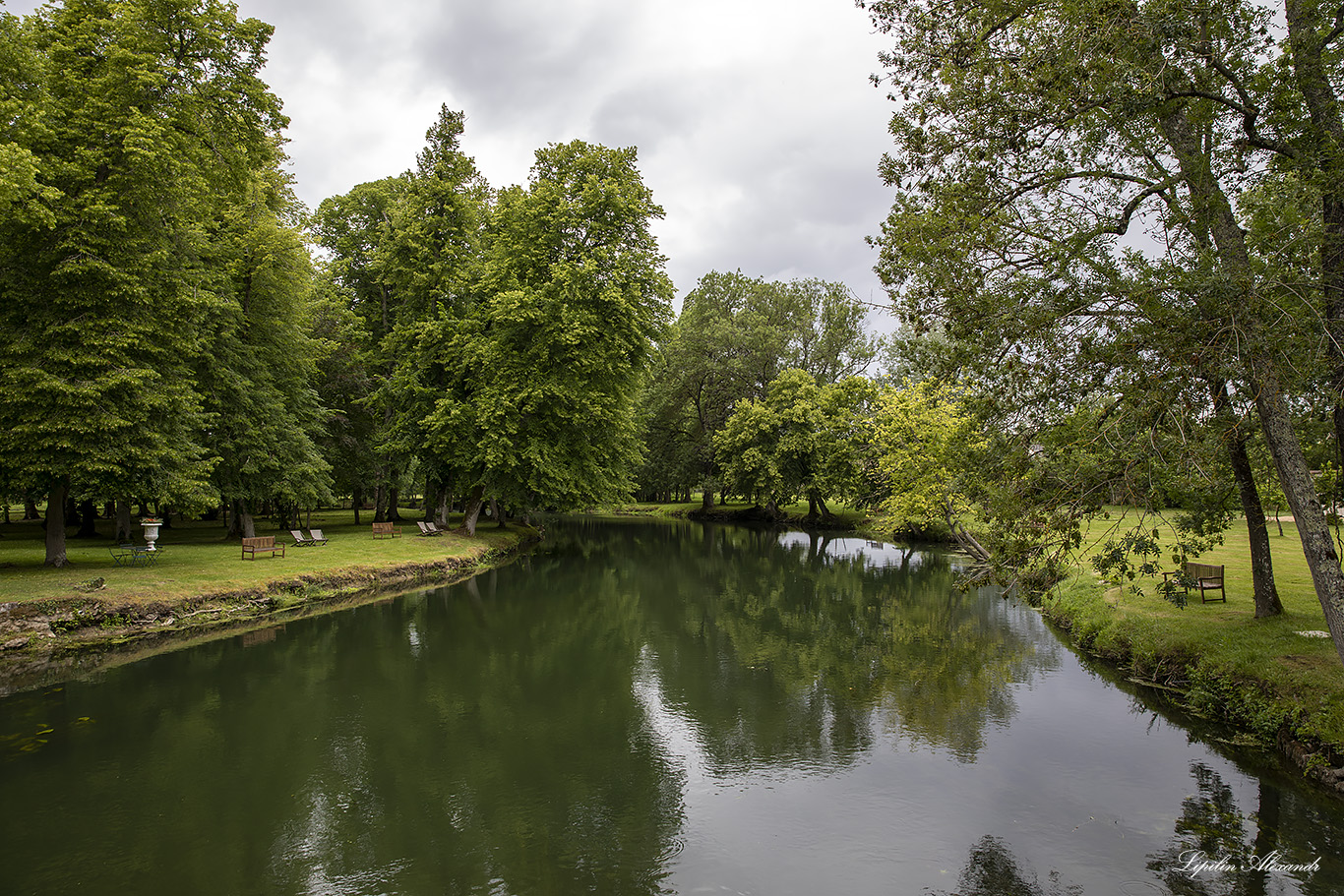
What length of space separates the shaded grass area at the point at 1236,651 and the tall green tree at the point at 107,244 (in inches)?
750

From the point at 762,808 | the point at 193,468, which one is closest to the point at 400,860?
the point at 762,808

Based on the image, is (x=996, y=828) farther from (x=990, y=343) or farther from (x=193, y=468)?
(x=193, y=468)

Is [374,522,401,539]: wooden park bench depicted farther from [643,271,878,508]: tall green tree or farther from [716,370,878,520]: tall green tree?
[643,271,878,508]: tall green tree

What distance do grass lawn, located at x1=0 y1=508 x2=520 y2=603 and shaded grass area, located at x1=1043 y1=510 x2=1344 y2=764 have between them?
18.7m

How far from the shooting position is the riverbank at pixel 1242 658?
8773mm

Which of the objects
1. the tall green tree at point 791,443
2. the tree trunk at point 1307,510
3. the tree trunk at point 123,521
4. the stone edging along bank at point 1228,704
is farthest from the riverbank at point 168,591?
the tall green tree at point 791,443

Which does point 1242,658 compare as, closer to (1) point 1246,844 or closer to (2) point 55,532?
(1) point 1246,844

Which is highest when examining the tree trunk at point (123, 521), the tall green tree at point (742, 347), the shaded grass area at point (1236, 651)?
the tall green tree at point (742, 347)

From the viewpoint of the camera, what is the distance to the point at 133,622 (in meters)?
14.3

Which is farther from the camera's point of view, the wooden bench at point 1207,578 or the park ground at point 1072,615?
the wooden bench at point 1207,578

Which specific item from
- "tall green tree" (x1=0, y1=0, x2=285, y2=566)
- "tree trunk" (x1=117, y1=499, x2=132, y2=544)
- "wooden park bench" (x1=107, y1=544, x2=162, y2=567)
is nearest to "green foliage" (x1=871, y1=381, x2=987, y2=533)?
"tall green tree" (x1=0, y1=0, x2=285, y2=566)

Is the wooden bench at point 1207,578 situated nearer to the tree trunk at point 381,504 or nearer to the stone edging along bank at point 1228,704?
the stone edging along bank at point 1228,704

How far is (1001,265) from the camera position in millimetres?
9492

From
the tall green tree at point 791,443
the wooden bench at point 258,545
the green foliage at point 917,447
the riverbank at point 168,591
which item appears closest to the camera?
the riverbank at point 168,591
